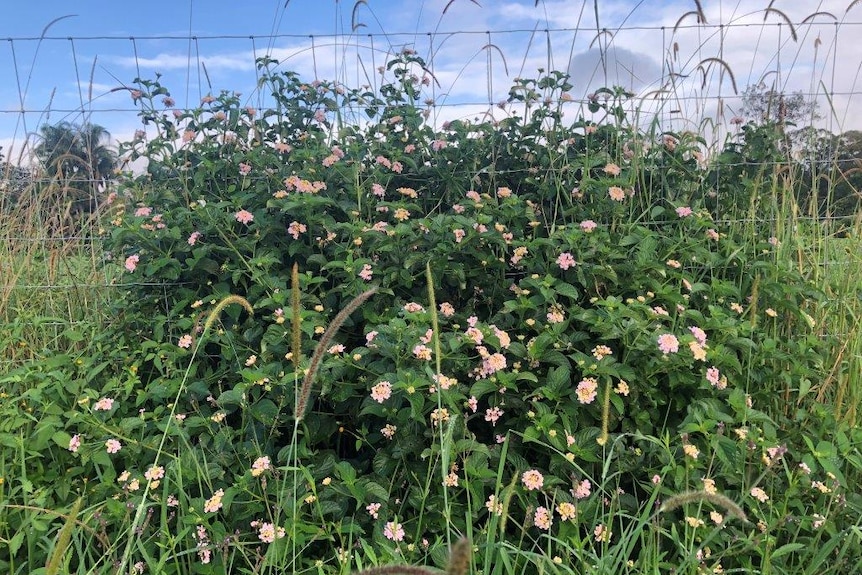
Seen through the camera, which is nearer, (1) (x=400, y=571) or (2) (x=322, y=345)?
(1) (x=400, y=571)

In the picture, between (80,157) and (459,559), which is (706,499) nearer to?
(459,559)

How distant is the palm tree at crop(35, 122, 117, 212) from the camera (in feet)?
11.3

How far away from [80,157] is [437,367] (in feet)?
11.1

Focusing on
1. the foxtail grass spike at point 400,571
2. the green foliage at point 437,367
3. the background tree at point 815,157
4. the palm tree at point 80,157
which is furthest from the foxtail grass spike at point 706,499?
the palm tree at point 80,157

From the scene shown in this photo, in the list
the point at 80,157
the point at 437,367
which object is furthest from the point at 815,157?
the point at 80,157

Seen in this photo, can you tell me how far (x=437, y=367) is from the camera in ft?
4.07

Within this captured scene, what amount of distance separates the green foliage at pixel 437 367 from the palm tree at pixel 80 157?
1.98 feet

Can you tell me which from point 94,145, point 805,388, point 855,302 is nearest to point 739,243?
point 855,302

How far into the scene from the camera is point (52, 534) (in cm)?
194

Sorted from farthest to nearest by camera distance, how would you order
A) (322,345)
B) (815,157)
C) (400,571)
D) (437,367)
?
(815,157) → (437,367) → (322,345) → (400,571)

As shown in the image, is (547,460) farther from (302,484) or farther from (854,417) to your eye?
(854,417)

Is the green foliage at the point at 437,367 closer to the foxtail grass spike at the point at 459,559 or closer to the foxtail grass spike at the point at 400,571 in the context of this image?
the foxtail grass spike at the point at 400,571

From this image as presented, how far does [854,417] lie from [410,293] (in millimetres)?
1690

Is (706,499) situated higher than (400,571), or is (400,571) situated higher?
(400,571)
